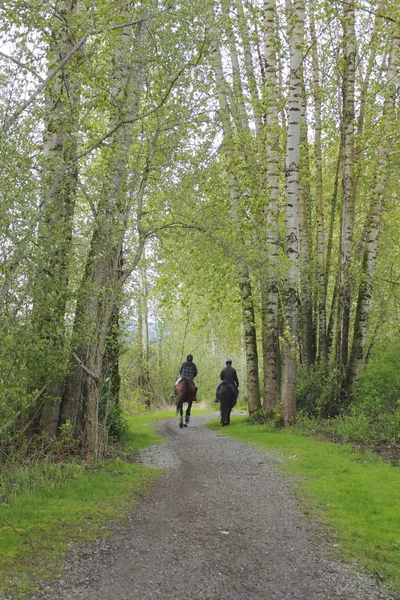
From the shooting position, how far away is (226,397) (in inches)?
727

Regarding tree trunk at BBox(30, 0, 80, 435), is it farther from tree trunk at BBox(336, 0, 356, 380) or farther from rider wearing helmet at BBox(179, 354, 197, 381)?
tree trunk at BBox(336, 0, 356, 380)

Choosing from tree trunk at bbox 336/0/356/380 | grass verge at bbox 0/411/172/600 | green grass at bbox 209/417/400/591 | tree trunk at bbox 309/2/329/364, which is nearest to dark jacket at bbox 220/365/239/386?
tree trunk at bbox 309/2/329/364

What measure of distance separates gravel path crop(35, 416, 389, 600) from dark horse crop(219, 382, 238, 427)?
918 cm

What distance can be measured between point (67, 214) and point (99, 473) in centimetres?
446

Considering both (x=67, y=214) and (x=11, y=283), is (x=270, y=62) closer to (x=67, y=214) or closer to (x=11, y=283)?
(x=67, y=214)

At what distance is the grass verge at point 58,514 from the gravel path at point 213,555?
23cm

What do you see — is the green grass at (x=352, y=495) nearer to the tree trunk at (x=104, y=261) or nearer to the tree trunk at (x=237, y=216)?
the tree trunk at (x=104, y=261)

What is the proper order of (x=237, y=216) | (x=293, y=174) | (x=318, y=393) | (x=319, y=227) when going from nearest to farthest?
(x=293, y=174) → (x=237, y=216) → (x=318, y=393) → (x=319, y=227)

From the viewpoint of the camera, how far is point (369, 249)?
16422 mm

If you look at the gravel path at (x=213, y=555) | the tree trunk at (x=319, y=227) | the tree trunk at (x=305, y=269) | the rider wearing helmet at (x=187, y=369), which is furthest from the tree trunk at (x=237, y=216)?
the gravel path at (x=213, y=555)

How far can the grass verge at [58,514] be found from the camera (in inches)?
206

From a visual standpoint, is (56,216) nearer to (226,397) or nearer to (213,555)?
(213,555)

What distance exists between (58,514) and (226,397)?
11.9 m

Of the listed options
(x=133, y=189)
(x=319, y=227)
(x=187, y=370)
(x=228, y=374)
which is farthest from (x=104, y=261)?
(x=319, y=227)
